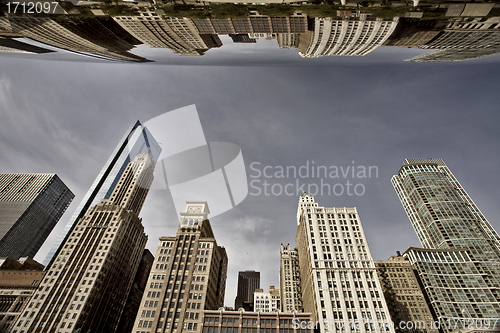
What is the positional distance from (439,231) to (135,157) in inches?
5860

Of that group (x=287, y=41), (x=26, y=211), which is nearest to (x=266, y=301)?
(x=26, y=211)

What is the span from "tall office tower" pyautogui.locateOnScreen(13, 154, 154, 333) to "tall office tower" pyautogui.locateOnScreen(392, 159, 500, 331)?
4169 inches

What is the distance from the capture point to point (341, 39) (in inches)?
215

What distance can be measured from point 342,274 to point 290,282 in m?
49.2

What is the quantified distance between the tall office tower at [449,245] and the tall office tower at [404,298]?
18.9ft

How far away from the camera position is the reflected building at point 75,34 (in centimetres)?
373

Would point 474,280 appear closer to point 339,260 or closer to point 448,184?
point 448,184

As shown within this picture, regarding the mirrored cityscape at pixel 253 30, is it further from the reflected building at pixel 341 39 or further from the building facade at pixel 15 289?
the building facade at pixel 15 289

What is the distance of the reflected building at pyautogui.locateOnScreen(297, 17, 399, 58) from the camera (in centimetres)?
542

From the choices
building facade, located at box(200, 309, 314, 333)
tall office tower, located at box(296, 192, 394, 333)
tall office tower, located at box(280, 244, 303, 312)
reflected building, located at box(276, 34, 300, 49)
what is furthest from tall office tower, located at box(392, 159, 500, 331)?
reflected building, located at box(276, 34, 300, 49)

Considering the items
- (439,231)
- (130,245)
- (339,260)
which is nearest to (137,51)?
(339,260)

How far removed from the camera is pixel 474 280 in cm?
8431

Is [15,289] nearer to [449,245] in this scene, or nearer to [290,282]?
[290,282]

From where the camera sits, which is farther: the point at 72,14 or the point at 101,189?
the point at 101,189
